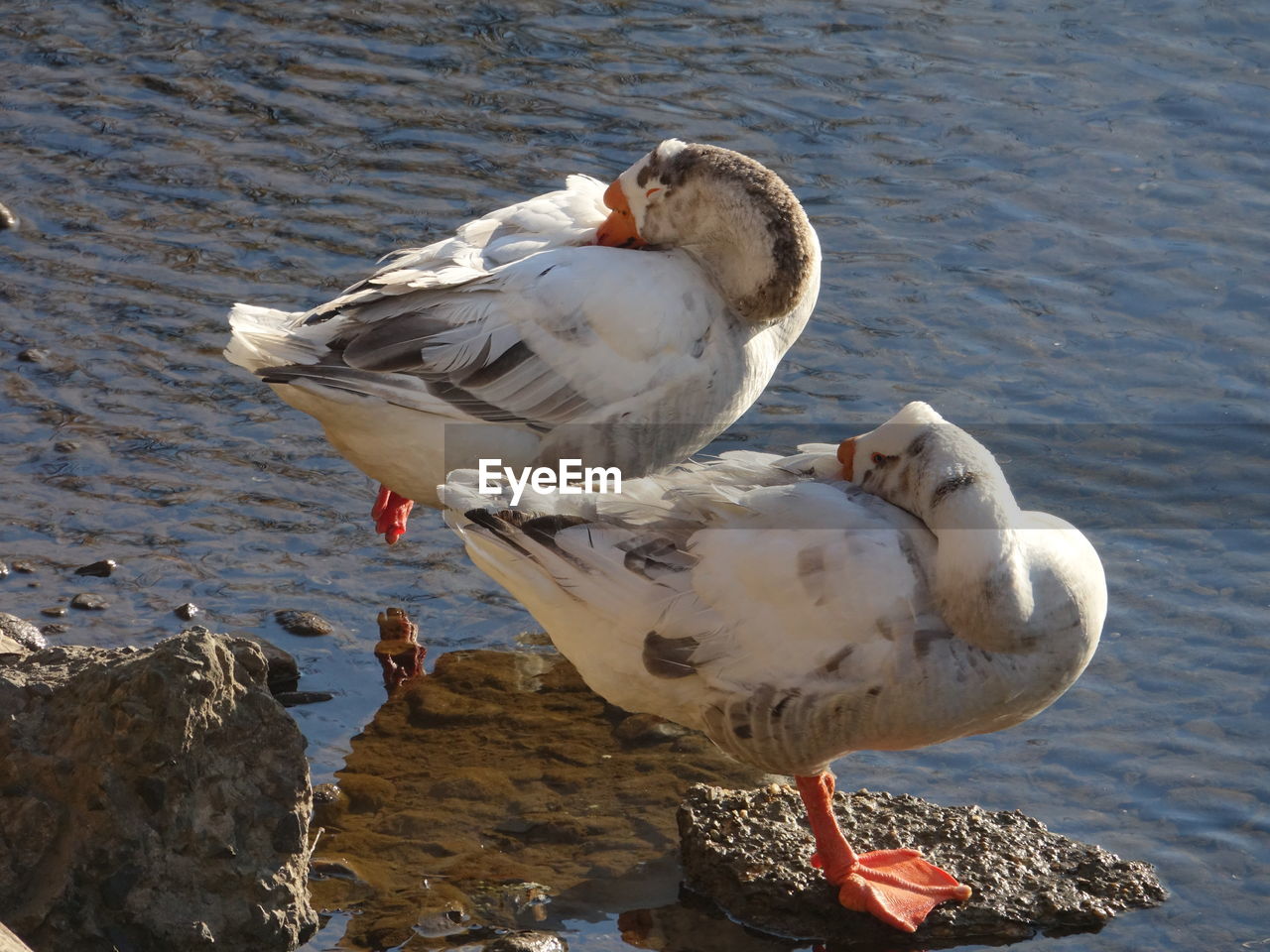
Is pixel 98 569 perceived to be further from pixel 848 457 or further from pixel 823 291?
pixel 823 291

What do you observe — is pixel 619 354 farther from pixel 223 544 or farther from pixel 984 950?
pixel 984 950

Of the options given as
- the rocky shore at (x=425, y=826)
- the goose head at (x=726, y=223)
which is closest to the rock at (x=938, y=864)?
the rocky shore at (x=425, y=826)

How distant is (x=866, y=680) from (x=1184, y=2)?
306 inches

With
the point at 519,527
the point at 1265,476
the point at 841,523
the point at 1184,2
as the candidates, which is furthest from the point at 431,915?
the point at 1184,2

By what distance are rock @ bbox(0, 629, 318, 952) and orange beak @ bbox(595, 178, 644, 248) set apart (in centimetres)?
272

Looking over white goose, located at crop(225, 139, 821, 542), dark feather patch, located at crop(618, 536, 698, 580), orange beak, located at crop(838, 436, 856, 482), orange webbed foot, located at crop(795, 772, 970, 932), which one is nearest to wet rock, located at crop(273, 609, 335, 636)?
white goose, located at crop(225, 139, 821, 542)

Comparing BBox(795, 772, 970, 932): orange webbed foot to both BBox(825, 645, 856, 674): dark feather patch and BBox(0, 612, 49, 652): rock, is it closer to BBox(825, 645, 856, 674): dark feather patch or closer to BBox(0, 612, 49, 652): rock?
BBox(825, 645, 856, 674): dark feather patch

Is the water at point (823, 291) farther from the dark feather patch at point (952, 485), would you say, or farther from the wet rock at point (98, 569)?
the dark feather patch at point (952, 485)

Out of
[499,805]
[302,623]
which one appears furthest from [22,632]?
[499,805]

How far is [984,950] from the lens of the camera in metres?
4.71

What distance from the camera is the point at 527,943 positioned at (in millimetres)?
4297

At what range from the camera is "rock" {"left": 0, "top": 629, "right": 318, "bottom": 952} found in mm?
3881

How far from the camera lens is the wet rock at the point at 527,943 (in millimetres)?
4277

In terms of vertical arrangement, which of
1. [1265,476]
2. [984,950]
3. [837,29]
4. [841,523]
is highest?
[837,29]
